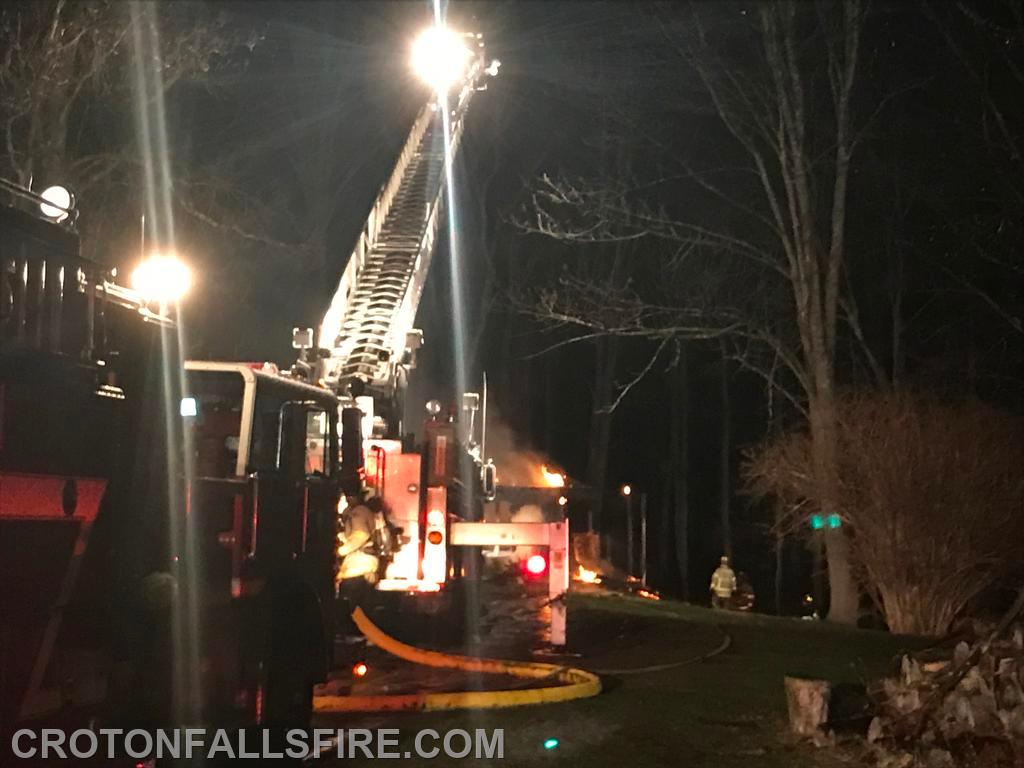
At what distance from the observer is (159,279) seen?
5.78 m

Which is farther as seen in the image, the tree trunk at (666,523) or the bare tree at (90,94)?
the tree trunk at (666,523)

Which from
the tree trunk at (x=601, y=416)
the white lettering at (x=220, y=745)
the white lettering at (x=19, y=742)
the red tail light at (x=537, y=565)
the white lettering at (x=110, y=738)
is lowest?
the white lettering at (x=220, y=745)

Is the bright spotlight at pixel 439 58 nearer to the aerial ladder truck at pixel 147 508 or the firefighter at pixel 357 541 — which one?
the firefighter at pixel 357 541

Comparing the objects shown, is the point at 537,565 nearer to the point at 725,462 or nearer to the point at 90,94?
the point at 90,94

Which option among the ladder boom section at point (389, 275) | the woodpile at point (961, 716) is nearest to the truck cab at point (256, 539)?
the woodpile at point (961, 716)

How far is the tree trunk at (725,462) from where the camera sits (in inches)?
1590

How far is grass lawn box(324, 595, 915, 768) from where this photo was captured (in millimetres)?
7152

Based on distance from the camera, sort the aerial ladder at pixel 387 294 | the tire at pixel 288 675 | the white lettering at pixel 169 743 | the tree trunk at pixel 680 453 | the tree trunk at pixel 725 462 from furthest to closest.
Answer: the tree trunk at pixel 680 453 < the tree trunk at pixel 725 462 < the aerial ladder at pixel 387 294 < the tire at pixel 288 675 < the white lettering at pixel 169 743

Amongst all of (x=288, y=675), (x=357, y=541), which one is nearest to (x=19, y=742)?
(x=288, y=675)

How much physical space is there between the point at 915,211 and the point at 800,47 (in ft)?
20.4

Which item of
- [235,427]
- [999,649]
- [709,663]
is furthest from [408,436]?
[999,649]

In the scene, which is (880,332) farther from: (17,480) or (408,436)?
(17,480)

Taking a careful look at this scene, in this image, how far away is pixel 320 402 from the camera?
7352mm

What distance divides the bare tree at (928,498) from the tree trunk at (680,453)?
24.8 m
